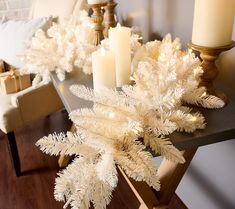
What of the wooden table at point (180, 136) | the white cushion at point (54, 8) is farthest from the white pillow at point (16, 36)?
the wooden table at point (180, 136)

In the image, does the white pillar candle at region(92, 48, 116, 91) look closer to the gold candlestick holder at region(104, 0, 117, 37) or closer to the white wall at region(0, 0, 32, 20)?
the gold candlestick holder at region(104, 0, 117, 37)

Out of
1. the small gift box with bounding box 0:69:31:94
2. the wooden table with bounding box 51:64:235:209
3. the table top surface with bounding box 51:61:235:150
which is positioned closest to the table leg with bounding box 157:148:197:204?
the wooden table with bounding box 51:64:235:209

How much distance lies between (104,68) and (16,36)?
109 centimetres

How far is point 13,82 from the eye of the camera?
1.63 m

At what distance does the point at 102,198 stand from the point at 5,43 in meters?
1.50

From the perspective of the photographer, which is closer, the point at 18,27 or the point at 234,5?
the point at 234,5

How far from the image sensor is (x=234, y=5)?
0.72 metres

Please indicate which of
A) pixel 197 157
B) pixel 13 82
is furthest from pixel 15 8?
pixel 197 157

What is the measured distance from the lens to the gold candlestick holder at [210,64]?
29.6 inches

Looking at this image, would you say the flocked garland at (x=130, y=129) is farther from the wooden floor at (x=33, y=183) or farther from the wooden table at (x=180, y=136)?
the wooden floor at (x=33, y=183)

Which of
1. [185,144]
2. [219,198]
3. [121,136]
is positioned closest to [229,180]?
[219,198]

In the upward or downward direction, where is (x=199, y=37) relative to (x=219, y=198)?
upward

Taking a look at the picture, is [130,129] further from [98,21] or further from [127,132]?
[98,21]

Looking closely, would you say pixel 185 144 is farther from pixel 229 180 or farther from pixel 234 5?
pixel 229 180
